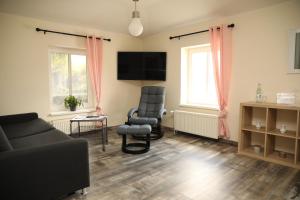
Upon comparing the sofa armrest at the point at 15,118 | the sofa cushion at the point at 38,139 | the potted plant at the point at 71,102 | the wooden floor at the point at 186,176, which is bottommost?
the wooden floor at the point at 186,176

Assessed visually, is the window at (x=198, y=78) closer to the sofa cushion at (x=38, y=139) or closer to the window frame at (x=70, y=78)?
the window frame at (x=70, y=78)

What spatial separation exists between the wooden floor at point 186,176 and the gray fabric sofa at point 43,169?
0.25 metres

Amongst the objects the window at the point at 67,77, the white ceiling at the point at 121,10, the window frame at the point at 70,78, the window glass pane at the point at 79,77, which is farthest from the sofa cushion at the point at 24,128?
the white ceiling at the point at 121,10

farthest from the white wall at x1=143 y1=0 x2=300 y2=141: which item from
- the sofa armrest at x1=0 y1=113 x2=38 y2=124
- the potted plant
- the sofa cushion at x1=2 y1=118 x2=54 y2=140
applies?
the sofa armrest at x1=0 y1=113 x2=38 y2=124

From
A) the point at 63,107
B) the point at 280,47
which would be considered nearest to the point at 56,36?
the point at 63,107

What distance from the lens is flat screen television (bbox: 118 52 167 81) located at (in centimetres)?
489

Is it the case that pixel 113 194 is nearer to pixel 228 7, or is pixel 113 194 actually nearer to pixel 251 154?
pixel 251 154

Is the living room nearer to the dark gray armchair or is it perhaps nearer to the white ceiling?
the white ceiling

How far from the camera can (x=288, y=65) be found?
3.05 meters

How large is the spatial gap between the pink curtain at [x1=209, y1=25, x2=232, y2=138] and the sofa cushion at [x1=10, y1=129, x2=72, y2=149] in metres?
2.78

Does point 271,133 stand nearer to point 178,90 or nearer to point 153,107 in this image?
point 178,90

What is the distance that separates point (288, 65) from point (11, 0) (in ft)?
14.4

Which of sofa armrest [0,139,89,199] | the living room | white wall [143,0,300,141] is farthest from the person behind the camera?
white wall [143,0,300,141]

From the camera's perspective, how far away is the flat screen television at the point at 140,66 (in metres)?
4.89
